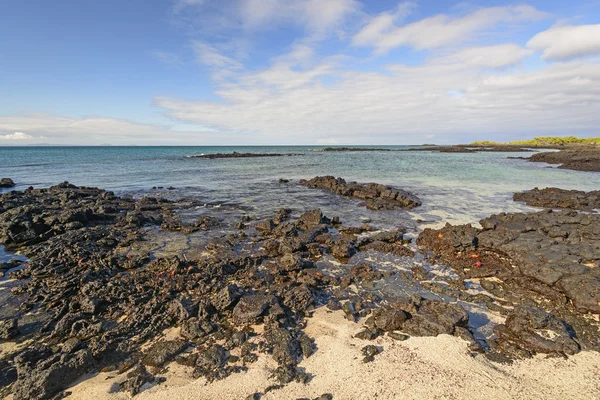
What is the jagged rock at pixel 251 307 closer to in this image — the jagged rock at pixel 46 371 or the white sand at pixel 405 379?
the white sand at pixel 405 379

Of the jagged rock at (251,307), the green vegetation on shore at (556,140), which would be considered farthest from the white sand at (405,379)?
the green vegetation on shore at (556,140)

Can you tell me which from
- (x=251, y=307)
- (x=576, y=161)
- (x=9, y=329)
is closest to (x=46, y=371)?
(x=9, y=329)

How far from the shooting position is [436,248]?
12.1 m

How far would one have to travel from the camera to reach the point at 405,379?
→ 5367 mm

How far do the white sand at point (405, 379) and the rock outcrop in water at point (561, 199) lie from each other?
18.7 meters

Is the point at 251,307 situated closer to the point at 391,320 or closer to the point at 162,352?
the point at 162,352

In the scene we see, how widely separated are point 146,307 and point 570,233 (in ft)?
54.9

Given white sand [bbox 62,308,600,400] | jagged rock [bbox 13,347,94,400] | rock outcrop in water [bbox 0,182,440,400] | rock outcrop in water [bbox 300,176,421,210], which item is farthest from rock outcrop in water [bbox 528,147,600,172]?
jagged rock [bbox 13,347,94,400]

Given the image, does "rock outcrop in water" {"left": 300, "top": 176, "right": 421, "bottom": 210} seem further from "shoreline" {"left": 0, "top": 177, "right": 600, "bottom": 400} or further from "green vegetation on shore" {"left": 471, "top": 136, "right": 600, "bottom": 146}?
"green vegetation on shore" {"left": 471, "top": 136, "right": 600, "bottom": 146}

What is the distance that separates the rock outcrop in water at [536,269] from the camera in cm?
648

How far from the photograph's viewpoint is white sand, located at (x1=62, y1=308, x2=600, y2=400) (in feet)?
16.6

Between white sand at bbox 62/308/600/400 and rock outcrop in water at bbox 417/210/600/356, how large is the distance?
2.13ft

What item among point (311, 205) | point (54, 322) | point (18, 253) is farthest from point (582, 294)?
point (18, 253)

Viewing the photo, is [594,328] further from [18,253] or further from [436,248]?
[18,253]
